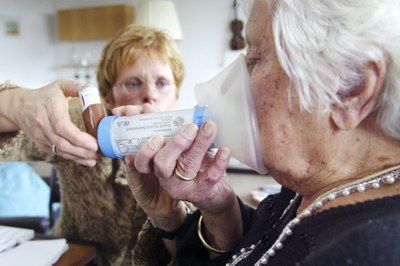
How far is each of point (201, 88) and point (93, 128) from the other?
20 centimetres

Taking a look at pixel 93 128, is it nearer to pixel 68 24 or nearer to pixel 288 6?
pixel 288 6

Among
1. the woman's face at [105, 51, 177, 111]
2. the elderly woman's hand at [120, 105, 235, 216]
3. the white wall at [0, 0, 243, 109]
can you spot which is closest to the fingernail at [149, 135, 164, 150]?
the elderly woman's hand at [120, 105, 235, 216]

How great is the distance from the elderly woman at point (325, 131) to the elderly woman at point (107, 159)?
0.36 meters

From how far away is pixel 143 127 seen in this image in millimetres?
575

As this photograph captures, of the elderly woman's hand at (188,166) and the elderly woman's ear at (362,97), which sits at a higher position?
the elderly woman's ear at (362,97)

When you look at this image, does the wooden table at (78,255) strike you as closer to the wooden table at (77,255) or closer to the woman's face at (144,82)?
the wooden table at (77,255)

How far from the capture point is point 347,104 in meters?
0.49

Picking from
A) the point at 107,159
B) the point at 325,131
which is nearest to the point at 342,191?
the point at 325,131

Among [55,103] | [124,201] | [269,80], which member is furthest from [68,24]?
[269,80]

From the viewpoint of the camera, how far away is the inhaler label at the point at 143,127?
56cm

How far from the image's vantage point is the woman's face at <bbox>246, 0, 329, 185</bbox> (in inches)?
20.6

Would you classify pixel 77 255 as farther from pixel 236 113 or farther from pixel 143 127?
pixel 236 113

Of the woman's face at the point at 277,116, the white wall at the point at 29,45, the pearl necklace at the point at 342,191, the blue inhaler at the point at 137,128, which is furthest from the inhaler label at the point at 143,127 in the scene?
the white wall at the point at 29,45

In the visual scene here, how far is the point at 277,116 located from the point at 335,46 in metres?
0.13
